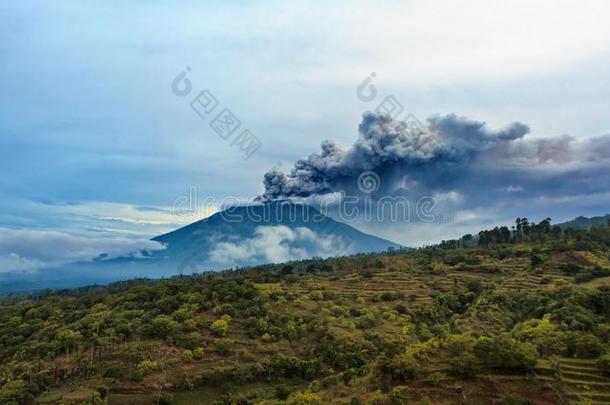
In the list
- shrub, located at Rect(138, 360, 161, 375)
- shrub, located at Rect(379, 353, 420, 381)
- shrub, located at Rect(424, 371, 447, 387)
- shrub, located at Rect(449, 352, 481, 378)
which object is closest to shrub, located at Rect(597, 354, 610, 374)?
shrub, located at Rect(449, 352, 481, 378)

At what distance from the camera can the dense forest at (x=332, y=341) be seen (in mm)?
21672

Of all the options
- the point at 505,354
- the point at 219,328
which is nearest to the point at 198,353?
the point at 219,328

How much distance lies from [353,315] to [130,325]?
16840mm

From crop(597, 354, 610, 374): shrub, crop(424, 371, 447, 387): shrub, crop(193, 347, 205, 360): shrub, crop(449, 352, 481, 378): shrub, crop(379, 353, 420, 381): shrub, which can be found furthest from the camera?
crop(193, 347, 205, 360): shrub

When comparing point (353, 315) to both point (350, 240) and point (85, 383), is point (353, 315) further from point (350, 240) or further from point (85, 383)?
point (350, 240)

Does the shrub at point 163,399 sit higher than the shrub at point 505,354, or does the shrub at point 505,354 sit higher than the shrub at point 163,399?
the shrub at point 505,354

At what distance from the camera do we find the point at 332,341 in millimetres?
35562

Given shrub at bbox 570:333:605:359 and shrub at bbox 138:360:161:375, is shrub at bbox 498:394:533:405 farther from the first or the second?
shrub at bbox 138:360:161:375

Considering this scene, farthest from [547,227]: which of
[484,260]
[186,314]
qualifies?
[186,314]

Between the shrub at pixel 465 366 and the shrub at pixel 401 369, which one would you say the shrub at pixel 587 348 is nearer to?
the shrub at pixel 465 366

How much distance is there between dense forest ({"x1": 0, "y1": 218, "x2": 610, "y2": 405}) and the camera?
71.1 ft

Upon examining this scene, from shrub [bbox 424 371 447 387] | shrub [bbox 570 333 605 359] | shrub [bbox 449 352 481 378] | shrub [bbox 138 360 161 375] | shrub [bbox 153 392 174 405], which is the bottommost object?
shrub [bbox 153 392 174 405]

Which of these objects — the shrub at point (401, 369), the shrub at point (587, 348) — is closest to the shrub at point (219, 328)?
the shrub at point (401, 369)

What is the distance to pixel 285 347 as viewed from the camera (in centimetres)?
3600
